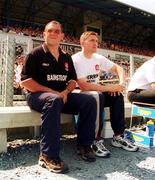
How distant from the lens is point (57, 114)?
2928mm

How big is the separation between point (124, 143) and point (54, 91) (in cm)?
110

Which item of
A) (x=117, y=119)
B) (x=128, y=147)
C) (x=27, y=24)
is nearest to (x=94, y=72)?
(x=117, y=119)

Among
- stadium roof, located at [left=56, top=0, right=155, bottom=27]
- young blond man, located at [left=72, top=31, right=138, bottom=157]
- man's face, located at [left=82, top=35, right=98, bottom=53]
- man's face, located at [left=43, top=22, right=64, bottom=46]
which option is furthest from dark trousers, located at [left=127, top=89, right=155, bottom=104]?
stadium roof, located at [left=56, top=0, right=155, bottom=27]

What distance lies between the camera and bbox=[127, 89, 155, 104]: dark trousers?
13.9 feet

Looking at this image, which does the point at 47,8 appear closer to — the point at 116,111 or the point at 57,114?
the point at 116,111

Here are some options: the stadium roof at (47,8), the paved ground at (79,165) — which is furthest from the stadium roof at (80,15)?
the paved ground at (79,165)

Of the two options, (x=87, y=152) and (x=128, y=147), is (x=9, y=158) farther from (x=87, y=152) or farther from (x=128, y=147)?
(x=128, y=147)

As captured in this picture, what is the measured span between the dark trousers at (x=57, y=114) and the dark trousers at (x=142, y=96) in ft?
3.98

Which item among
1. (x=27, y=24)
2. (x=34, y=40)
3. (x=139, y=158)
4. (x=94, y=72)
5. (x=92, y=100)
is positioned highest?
(x=27, y=24)

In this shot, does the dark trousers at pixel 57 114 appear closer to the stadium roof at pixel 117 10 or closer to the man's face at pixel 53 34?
the man's face at pixel 53 34

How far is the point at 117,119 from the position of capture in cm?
386

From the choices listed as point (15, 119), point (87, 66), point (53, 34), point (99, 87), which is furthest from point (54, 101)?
point (87, 66)

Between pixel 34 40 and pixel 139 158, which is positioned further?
pixel 34 40

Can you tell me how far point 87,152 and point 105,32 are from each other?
19753mm
